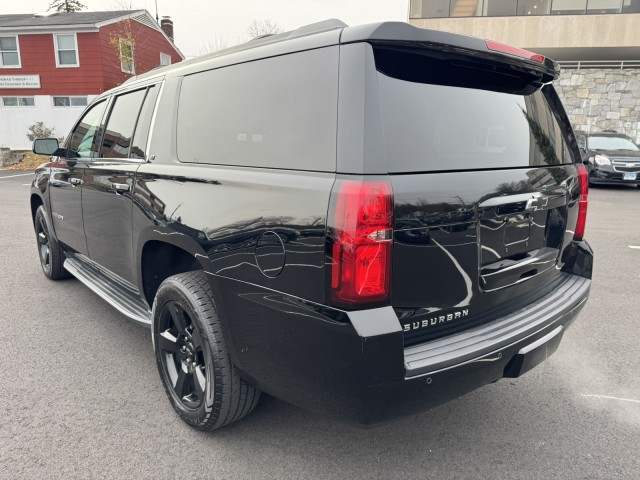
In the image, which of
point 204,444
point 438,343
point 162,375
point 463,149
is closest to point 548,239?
point 463,149

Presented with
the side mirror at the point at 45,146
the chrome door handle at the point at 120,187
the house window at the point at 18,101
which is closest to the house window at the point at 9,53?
the house window at the point at 18,101

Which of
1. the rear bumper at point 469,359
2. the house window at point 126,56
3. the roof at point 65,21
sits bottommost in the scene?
the rear bumper at point 469,359

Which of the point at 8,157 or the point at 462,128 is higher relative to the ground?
the point at 462,128

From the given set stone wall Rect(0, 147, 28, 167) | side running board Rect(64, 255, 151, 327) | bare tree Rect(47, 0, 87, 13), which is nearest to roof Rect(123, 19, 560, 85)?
side running board Rect(64, 255, 151, 327)

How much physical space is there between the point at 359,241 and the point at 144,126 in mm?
A: 1904

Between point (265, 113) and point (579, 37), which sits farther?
point (579, 37)

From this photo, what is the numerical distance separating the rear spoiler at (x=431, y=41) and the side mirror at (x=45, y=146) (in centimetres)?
368

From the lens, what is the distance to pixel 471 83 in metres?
2.19

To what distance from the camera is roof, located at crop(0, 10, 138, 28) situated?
75.2 feet

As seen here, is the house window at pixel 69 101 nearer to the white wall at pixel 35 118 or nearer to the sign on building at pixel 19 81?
the white wall at pixel 35 118

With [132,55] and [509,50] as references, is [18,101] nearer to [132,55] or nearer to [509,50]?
[132,55]

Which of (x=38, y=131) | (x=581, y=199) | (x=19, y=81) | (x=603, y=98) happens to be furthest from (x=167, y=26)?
(x=581, y=199)

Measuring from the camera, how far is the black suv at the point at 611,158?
12188mm

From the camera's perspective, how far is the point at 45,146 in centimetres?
449
